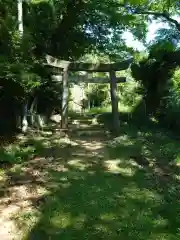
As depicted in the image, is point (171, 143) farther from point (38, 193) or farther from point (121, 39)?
point (121, 39)

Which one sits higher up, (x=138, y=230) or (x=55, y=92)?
(x=55, y=92)

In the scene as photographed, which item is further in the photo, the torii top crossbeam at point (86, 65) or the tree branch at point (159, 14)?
the torii top crossbeam at point (86, 65)

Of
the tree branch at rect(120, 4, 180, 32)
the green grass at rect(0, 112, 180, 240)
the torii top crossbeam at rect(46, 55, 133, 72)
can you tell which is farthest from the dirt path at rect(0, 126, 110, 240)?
the tree branch at rect(120, 4, 180, 32)

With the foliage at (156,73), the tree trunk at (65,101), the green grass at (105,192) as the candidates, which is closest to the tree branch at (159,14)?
the foliage at (156,73)

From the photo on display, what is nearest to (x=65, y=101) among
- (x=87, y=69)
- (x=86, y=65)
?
(x=87, y=69)

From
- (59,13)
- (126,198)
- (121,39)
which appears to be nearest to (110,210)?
(126,198)

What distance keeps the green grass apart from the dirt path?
4cm

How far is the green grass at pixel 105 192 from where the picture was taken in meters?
6.81

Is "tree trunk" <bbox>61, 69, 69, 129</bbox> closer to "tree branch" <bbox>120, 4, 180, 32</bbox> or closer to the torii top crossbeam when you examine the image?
the torii top crossbeam

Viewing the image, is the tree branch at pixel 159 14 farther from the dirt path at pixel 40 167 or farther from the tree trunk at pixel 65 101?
the dirt path at pixel 40 167

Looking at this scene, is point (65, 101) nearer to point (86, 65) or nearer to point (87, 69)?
point (87, 69)

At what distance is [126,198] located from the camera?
8.54 metres

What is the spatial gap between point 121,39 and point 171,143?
35.9 feet

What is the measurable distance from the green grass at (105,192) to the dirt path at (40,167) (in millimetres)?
37
